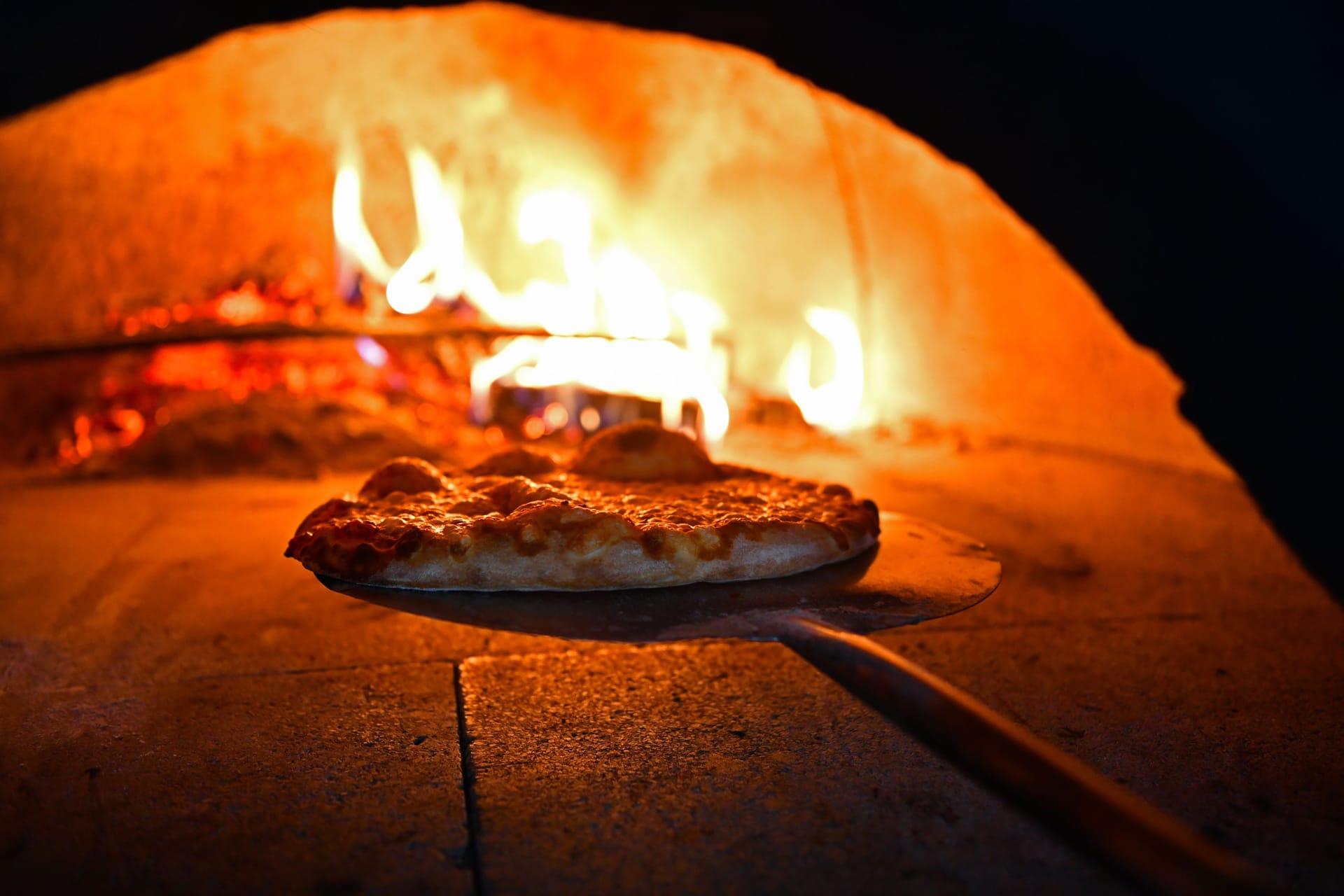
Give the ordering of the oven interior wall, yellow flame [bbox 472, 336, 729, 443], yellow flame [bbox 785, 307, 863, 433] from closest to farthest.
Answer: the oven interior wall
yellow flame [bbox 472, 336, 729, 443]
yellow flame [bbox 785, 307, 863, 433]

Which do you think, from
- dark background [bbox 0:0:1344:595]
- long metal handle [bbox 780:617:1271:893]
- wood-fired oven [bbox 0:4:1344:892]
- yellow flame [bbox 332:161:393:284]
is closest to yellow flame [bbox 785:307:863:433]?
wood-fired oven [bbox 0:4:1344:892]

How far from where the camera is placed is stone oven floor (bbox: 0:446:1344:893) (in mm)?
1263

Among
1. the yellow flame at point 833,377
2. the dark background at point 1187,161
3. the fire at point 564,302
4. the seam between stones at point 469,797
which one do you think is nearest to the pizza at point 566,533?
the seam between stones at point 469,797

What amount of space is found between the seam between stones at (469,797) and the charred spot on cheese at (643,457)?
1.63ft

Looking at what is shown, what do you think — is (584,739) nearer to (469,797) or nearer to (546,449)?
(469,797)

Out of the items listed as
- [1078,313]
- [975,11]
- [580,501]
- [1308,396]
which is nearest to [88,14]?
[580,501]

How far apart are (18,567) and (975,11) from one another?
9.39ft

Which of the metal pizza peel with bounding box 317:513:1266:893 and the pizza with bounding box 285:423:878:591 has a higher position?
the pizza with bounding box 285:423:878:591

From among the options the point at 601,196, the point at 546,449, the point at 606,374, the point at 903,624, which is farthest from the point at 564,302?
the point at 903,624

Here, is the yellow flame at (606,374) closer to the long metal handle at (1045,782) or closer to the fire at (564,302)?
the fire at (564,302)

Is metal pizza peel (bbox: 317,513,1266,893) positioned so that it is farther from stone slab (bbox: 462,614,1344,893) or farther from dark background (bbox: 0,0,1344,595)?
dark background (bbox: 0,0,1344,595)

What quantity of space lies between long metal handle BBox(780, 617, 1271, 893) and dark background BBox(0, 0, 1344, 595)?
1383 mm

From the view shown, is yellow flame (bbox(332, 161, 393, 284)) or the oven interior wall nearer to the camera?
the oven interior wall

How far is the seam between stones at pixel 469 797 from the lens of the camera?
1235 mm
